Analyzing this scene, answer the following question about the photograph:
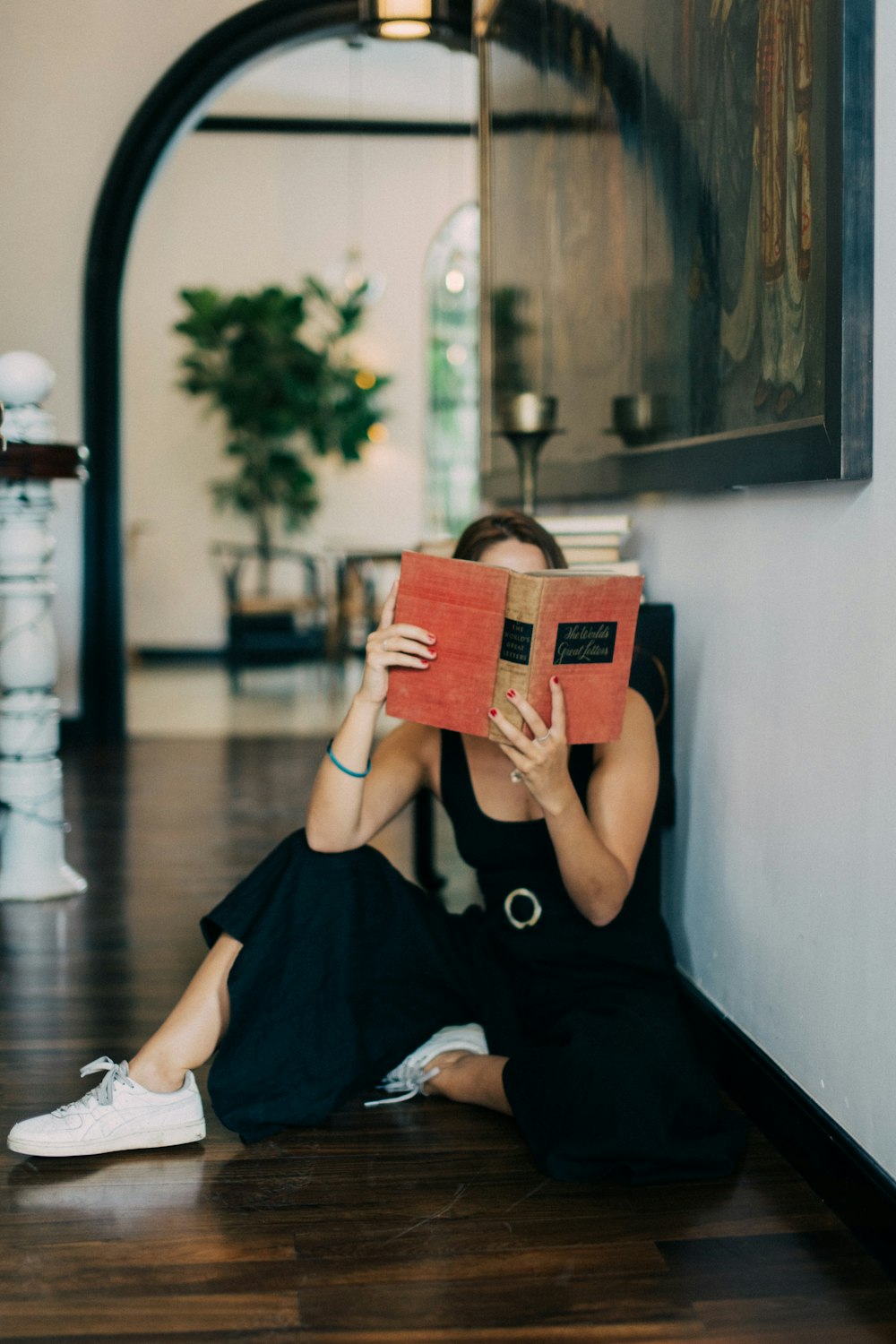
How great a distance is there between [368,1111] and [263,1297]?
1.81 ft

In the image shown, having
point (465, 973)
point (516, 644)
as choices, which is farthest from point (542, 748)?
point (465, 973)

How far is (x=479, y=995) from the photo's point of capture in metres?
2.03

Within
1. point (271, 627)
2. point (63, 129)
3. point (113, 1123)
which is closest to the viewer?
point (113, 1123)

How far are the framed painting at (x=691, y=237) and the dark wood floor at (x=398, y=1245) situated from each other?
3.00 feet

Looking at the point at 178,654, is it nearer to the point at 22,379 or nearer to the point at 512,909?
the point at 22,379

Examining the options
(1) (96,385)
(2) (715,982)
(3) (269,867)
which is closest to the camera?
(3) (269,867)

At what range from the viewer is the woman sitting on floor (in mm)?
1771

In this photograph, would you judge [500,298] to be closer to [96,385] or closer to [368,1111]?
[96,385]

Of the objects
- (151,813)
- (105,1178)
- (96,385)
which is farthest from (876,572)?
(96,385)

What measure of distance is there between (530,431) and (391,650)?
1500 mm

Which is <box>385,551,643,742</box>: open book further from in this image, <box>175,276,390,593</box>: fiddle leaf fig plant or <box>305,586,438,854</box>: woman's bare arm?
<box>175,276,390,593</box>: fiddle leaf fig plant

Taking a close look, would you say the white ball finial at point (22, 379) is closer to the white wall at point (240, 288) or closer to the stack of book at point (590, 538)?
the stack of book at point (590, 538)

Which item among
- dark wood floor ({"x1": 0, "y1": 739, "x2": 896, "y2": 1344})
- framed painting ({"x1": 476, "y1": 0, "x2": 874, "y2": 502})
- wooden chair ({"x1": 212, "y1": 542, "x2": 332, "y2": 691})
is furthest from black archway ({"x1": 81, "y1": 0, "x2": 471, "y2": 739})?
dark wood floor ({"x1": 0, "y1": 739, "x2": 896, "y2": 1344})

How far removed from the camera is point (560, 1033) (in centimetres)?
184
